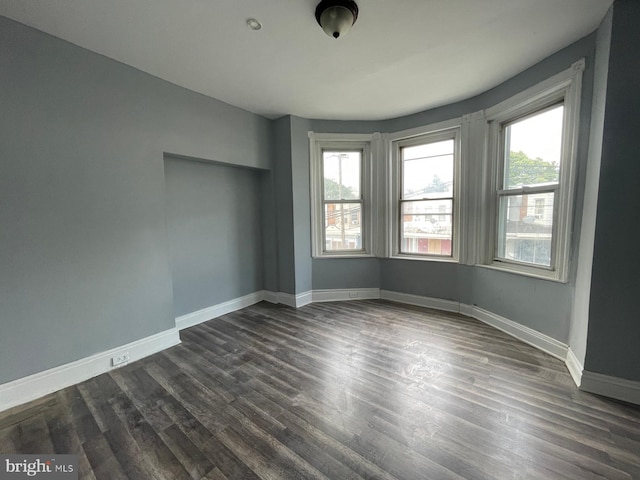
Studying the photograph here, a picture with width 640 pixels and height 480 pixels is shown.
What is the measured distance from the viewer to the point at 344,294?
13.2ft

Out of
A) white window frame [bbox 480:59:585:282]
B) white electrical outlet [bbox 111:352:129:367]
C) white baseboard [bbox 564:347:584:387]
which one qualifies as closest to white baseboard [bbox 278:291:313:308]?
white electrical outlet [bbox 111:352:129:367]

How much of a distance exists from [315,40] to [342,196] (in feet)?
7.16

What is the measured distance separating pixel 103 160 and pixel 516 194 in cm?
404

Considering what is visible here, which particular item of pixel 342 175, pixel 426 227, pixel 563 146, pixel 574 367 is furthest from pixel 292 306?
pixel 563 146

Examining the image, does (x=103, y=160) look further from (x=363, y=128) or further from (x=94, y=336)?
(x=363, y=128)

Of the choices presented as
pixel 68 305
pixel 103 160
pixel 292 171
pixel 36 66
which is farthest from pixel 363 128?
pixel 68 305

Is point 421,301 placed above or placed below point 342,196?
below

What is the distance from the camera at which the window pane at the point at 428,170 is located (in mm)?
3473

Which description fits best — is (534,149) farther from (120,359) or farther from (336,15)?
(120,359)

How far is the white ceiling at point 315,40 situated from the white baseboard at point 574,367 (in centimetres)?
261

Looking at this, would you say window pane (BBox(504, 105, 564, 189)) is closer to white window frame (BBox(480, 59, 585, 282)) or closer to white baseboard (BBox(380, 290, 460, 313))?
white window frame (BBox(480, 59, 585, 282))

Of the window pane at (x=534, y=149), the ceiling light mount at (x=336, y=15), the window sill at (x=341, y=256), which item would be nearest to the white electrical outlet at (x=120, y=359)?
the window sill at (x=341, y=256)

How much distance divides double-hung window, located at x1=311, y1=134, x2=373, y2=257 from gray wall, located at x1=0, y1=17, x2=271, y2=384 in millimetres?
1836

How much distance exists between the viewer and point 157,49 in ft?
6.98
